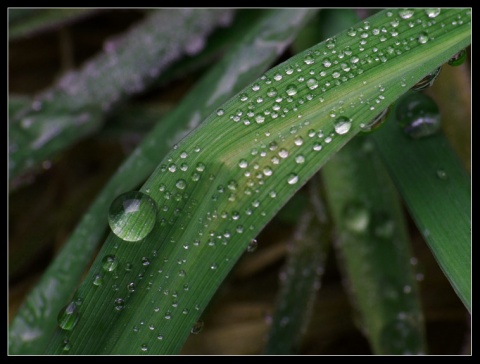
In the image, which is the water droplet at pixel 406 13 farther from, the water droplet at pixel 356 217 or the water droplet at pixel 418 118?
the water droplet at pixel 356 217

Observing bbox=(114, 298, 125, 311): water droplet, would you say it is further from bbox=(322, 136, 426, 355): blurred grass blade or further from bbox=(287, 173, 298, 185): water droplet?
bbox=(322, 136, 426, 355): blurred grass blade

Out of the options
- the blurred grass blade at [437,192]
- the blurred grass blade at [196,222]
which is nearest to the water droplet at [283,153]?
the blurred grass blade at [196,222]

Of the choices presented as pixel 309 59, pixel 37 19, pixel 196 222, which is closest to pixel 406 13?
pixel 309 59

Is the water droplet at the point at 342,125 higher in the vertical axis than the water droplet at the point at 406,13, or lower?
lower

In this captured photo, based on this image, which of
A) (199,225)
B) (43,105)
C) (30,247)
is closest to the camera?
(199,225)
